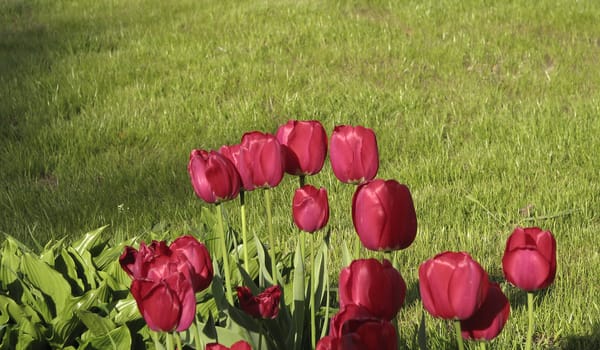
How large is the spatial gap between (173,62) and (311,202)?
4146 mm

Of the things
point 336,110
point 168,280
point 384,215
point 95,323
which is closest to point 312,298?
point 384,215

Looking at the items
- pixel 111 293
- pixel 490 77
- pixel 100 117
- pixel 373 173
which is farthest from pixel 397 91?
pixel 373 173

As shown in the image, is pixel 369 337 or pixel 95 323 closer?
pixel 369 337

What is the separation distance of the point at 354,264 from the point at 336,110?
12.7ft

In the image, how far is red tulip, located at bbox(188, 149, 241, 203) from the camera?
5.77 feet

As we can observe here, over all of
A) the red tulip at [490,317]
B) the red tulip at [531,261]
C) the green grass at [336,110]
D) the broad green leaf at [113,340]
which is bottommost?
the green grass at [336,110]

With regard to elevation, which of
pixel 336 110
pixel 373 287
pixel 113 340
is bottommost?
pixel 336 110

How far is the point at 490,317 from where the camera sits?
143cm

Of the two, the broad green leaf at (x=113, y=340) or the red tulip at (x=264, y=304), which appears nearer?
the red tulip at (x=264, y=304)

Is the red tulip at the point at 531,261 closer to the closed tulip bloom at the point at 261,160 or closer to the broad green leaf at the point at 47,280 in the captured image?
the closed tulip bloom at the point at 261,160

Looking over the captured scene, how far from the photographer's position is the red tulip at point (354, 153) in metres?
1.84

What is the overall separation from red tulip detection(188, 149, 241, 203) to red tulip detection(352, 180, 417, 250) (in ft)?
1.04

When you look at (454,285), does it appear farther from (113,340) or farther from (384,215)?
(113,340)

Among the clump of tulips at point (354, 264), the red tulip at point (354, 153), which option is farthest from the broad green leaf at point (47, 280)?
the red tulip at point (354, 153)
